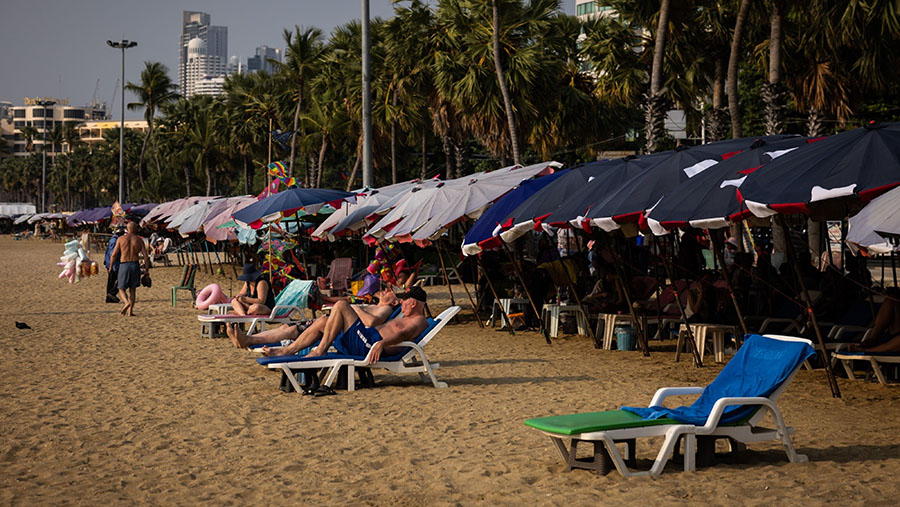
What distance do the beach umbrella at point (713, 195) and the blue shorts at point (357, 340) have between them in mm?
3057

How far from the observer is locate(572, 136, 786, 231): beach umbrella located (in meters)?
10.9

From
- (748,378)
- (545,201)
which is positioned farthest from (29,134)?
(748,378)

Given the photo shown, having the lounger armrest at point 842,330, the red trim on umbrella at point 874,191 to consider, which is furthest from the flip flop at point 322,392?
the lounger armrest at point 842,330

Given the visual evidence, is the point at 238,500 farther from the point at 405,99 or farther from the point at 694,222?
the point at 405,99

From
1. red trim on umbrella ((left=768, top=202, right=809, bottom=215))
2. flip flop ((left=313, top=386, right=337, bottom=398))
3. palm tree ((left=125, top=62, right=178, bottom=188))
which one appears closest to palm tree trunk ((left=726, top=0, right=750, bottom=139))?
red trim on umbrella ((left=768, top=202, right=809, bottom=215))

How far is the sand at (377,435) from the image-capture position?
5777mm

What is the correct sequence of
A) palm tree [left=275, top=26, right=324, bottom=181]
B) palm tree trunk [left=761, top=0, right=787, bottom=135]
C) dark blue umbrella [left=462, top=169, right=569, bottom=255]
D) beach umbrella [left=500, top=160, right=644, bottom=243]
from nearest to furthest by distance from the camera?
1. beach umbrella [left=500, top=160, right=644, bottom=243]
2. dark blue umbrella [left=462, top=169, right=569, bottom=255]
3. palm tree trunk [left=761, top=0, right=787, bottom=135]
4. palm tree [left=275, top=26, right=324, bottom=181]

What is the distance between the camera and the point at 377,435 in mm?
7441

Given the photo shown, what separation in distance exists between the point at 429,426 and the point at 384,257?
33.3 ft

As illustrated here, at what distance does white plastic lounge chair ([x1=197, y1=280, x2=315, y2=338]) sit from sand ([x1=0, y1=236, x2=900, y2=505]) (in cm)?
70

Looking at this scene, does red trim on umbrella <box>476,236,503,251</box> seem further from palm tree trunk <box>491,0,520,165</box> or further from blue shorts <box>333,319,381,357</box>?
palm tree trunk <box>491,0,520,165</box>

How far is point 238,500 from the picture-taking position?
5.64 metres

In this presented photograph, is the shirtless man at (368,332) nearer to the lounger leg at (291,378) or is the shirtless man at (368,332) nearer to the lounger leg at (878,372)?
the lounger leg at (291,378)

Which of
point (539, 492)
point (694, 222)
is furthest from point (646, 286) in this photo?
point (539, 492)
